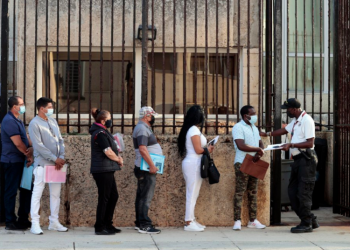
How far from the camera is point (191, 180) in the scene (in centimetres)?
841

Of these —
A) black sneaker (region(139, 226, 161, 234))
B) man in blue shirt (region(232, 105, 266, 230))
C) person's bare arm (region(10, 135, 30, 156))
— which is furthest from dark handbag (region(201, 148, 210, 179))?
person's bare arm (region(10, 135, 30, 156))

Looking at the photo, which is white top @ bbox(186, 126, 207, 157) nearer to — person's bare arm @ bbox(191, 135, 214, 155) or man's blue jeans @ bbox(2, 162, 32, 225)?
person's bare arm @ bbox(191, 135, 214, 155)

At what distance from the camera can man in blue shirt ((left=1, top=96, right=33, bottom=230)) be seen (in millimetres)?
8219

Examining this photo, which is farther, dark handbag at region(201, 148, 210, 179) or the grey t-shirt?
dark handbag at region(201, 148, 210, 179)

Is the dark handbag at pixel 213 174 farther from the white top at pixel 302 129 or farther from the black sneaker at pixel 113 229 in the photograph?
the black sneaker at pixel 113 229

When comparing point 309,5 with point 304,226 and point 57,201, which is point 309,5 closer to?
point 304,226

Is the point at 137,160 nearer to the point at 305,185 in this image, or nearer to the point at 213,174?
the point at 213,174

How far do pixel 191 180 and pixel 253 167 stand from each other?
0.84 m

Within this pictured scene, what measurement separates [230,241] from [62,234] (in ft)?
6.97

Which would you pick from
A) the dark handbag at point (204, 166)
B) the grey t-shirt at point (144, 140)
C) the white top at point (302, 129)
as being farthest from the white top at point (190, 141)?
the white top at point (302, 129)

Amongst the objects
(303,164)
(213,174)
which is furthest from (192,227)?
(303,164)

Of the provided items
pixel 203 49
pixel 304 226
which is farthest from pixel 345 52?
pixel 304 226

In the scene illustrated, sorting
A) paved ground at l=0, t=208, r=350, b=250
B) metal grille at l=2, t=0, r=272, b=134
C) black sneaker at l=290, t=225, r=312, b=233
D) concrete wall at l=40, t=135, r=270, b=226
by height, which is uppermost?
metal grille at l=2, t=0, r=272, b=134

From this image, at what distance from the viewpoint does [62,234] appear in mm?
8086
